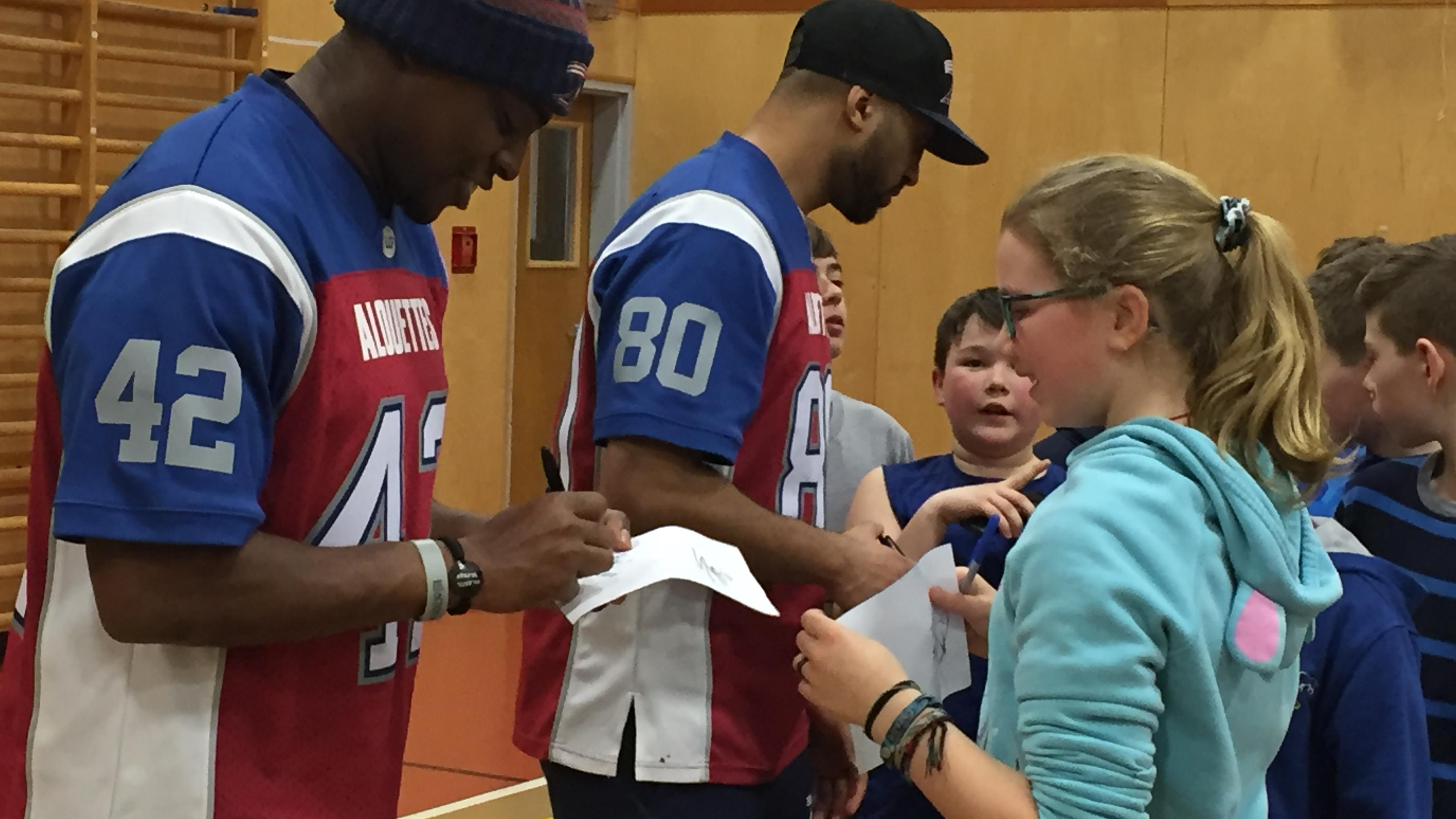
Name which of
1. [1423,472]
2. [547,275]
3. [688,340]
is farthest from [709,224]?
[547,275]

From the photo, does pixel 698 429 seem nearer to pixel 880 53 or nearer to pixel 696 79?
pixel 880 53

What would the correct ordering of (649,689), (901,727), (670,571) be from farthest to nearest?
(649,689) → (670,571) → (901,727)

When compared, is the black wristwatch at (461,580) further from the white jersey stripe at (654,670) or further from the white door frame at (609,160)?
the white door frame at (609,160)

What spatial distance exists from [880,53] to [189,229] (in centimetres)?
129

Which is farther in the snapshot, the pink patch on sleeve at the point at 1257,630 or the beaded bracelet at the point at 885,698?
the beaded bracelet at the point at 885,698

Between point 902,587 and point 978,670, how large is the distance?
2.59ft

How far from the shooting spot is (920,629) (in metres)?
1.82

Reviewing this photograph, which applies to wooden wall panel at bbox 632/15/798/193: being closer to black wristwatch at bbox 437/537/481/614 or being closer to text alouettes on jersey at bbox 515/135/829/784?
text alouettes on jersey at bbox 515/135/829/784

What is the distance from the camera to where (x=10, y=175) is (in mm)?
5227

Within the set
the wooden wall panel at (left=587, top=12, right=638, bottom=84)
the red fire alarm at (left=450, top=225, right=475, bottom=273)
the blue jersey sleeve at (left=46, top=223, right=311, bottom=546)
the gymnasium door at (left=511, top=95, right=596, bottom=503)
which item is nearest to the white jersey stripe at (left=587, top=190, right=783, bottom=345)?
the blue jersey sleeve at (left=46, top=223, right=311, bottom=546)

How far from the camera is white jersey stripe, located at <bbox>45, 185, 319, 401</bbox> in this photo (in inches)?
51.9

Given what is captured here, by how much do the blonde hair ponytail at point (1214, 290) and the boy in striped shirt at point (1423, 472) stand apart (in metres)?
1.05

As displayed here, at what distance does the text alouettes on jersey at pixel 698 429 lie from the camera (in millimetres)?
1980

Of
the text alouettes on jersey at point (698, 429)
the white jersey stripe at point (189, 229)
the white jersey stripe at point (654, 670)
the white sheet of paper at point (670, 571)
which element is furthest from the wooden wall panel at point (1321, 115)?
the white jersey stripe at point (189, 229)
